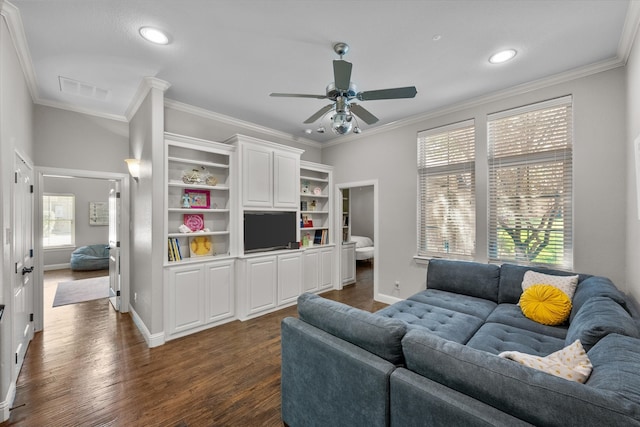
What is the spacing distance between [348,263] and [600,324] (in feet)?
14.4

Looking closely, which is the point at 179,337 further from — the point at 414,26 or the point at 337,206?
the point at 414,26

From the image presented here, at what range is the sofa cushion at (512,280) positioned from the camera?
2.95m

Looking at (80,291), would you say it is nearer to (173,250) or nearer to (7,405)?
(173,250)

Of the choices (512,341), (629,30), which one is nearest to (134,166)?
(512,341)

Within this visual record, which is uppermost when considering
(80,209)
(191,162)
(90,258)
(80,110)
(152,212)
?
(80,110)

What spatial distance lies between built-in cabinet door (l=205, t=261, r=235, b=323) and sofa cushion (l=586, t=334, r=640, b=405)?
357 centimetres

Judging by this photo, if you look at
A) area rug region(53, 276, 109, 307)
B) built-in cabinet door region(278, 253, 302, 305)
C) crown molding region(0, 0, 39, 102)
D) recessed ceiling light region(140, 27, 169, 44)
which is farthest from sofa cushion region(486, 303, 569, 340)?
area rug region(53, 276, 109, 307)

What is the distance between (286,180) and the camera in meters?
4.60

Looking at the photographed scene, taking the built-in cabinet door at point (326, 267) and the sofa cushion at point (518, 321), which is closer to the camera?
the sofa cushion at point (518, 321)

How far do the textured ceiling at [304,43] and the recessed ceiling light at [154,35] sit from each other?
62 mm

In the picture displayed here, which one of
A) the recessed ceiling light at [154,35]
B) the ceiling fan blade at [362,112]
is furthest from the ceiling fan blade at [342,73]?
the recessed ceiling light at [154,35]

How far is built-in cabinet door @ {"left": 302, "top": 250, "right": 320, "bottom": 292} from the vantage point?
16.1 ft

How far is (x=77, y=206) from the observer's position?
785 cm

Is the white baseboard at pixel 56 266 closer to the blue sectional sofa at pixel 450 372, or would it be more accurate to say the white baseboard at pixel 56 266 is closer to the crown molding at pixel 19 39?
the crown molding at pixel 19 39
